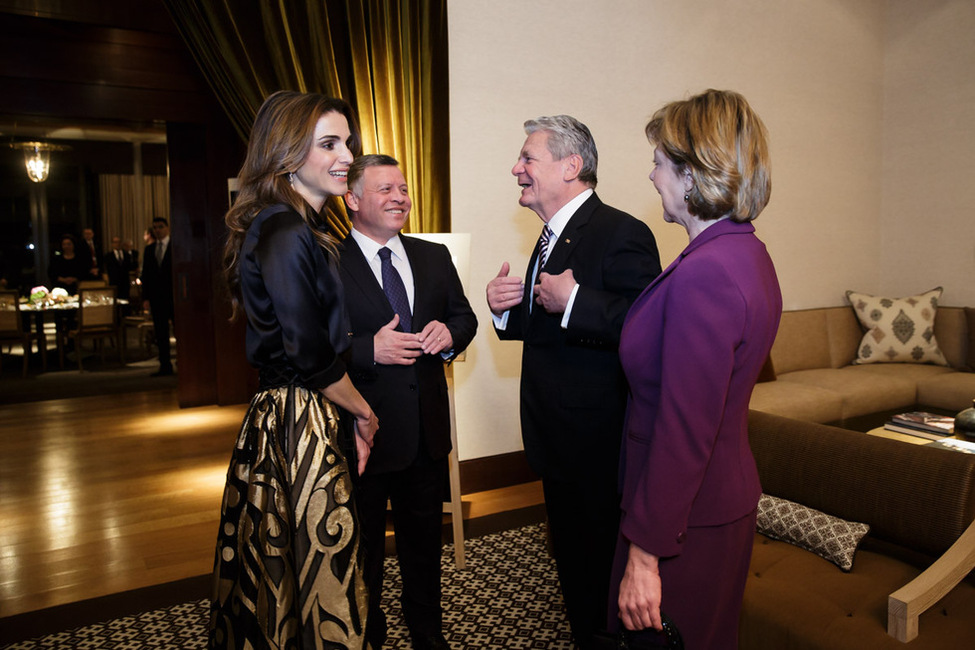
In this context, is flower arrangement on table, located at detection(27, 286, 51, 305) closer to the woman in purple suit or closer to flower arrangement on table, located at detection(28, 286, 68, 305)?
flower arrangement on table, located at detection(28, 286, 68, 305)

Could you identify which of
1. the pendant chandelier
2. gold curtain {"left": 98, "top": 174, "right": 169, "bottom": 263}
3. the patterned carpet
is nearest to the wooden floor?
the patterned carpet

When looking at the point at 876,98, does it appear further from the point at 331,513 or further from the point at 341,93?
the point at 331,513

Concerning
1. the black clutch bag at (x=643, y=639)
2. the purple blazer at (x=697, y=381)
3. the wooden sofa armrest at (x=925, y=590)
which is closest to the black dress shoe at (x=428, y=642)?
the black clutch bag at (x=643, y=639)

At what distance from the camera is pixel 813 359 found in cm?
566

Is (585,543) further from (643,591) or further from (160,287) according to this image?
(160,287)

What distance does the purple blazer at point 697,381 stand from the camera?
1286 millimetres

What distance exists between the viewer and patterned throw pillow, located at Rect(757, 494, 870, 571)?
7.21ft

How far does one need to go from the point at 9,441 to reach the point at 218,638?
5.01 meters

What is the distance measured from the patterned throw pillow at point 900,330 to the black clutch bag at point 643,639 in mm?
5254

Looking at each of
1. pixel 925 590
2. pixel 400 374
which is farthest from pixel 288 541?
pixel 925 590

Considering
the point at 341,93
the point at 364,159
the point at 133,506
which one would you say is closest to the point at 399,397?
the point at 364,159

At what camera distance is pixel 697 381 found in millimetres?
1287

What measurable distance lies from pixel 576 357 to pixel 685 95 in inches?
52.1

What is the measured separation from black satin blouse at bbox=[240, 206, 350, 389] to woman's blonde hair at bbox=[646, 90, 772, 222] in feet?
2.96
